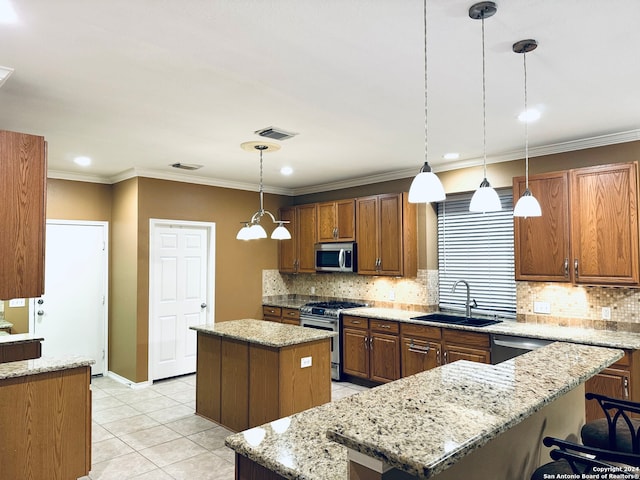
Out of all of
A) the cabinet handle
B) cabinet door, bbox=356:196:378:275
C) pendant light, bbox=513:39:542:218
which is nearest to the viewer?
pendant light, bbox=513:39:542:218

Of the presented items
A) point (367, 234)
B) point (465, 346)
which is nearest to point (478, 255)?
point (465, 346)

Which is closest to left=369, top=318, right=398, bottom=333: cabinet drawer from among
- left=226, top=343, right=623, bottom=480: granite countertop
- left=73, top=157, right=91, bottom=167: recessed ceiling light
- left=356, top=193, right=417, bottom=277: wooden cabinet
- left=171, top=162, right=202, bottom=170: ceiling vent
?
left=356, top=193, right=417, bottom=277: wooden cabinet

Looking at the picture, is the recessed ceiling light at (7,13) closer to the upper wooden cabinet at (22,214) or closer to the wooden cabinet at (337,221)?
the upper wooden cabinet at (22,214)

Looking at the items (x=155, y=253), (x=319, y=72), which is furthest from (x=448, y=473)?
(x=155, y=253)

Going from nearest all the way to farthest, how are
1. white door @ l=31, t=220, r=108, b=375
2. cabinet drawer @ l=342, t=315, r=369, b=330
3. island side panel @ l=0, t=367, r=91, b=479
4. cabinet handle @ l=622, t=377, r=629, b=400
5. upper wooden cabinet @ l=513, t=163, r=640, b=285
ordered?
island side panel @ l=0, t=367, r=91, b=479 → cabinet handle @ l=622, t=377, r=629, b=400 → upper wooden cabinet @ l=513, t=163, r=640, b=285 → cabinet drawer @ l=342, t=315, r=369, b=330 → white door @ l=31, t=220, r=108, b=375

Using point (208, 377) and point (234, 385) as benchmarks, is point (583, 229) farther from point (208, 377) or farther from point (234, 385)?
point (208, 377)

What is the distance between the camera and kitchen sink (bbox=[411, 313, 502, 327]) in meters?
4.56

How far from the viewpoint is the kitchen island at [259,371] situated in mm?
3596

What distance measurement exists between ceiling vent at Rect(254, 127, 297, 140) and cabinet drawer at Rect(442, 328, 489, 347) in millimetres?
2443

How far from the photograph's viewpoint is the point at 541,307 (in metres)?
4.42

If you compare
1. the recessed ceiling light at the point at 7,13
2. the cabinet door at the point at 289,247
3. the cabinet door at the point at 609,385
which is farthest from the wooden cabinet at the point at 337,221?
the recessed ceiling light at the point at 7,13

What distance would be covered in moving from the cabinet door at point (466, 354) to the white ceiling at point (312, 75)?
195 cm

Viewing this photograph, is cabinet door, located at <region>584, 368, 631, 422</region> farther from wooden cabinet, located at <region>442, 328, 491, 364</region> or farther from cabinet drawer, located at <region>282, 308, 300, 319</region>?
cabinet drawer, located at <region>282, 308, 300, 319</region>

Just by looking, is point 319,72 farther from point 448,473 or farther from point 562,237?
point 562,237
